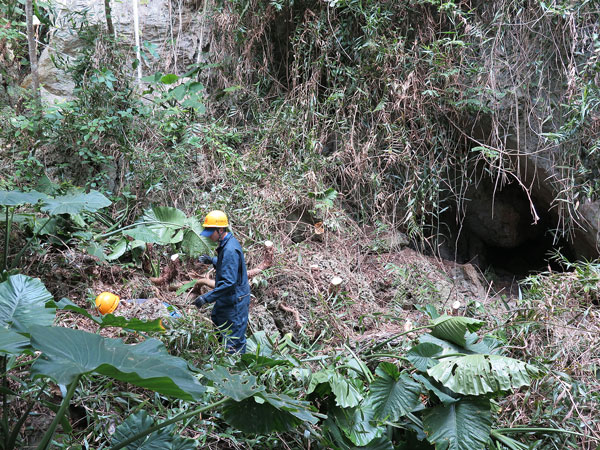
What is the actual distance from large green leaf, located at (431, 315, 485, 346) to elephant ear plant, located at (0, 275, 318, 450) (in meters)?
1.23

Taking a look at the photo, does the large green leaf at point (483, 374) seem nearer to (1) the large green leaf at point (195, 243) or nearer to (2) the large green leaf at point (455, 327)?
(2) the large green leaf at point (455, 327)

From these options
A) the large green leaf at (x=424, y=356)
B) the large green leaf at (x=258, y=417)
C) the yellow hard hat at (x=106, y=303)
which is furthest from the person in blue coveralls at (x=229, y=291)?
the large green leaf at (x=424, y=356)

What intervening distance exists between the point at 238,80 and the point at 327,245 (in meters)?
2.80

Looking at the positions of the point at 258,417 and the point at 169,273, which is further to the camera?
the point at 169,273

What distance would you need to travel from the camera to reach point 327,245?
228 inches

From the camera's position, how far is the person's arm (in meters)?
4.27

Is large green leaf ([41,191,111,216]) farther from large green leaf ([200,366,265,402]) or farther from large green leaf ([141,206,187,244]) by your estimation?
large green leaf ([200,366,265,402])

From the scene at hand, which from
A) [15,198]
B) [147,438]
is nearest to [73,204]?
[15,198]

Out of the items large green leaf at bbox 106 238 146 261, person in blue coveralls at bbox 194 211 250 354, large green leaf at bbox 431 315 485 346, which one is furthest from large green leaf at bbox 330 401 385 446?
large green leaf at bbox 106 238 146 261

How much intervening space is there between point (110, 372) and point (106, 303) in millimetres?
2493

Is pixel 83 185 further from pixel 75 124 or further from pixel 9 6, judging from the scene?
pixel 9 6

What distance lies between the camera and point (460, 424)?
10.5ft

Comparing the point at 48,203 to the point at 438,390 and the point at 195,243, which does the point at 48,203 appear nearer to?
the point at 195,243

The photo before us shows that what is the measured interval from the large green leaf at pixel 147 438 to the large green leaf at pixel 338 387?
3.01 ft
